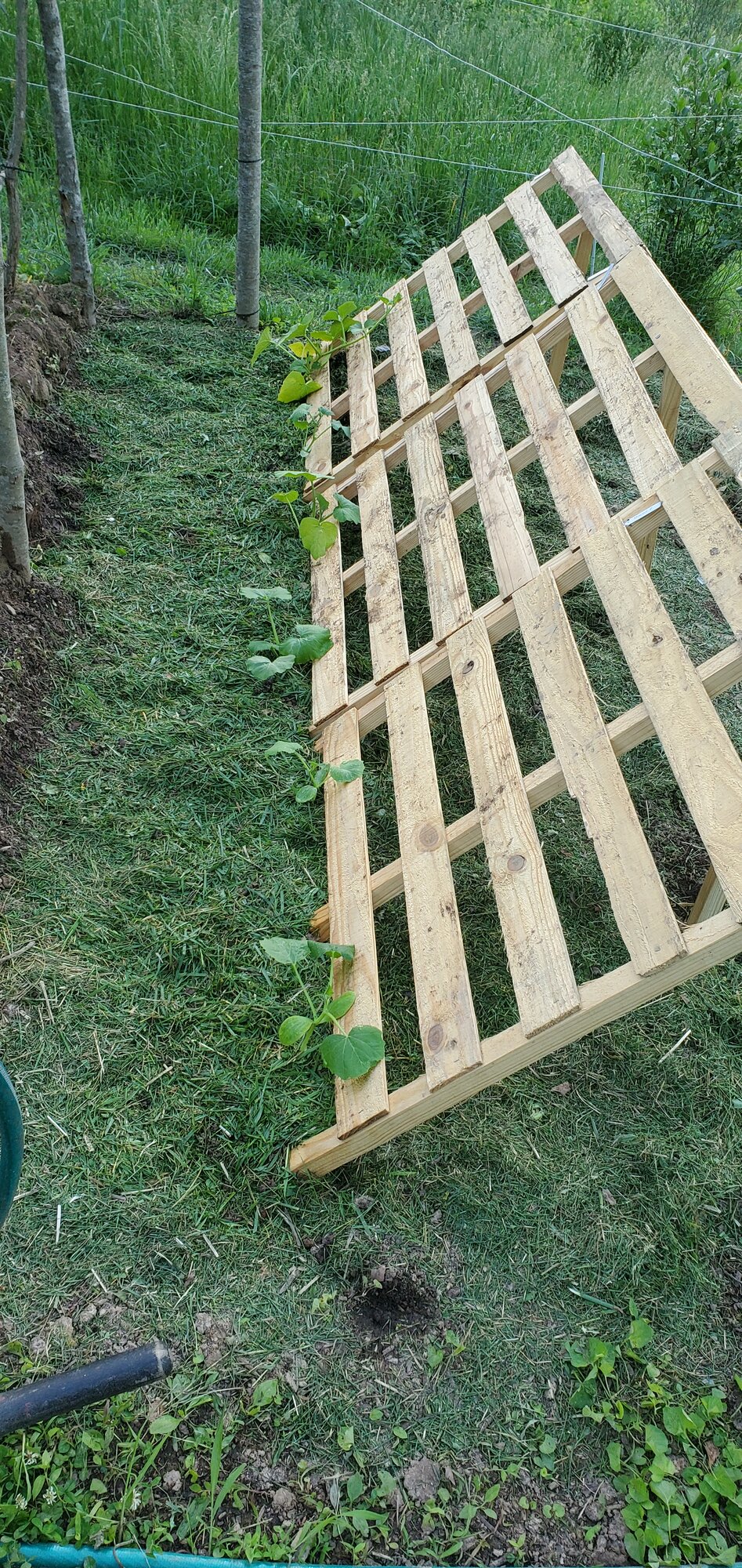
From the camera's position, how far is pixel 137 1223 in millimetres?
1810

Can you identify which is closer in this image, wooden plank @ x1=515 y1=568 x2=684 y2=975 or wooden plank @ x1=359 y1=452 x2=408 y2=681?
wooden plank @ x1=515 y1=568 x2=684 y2=975

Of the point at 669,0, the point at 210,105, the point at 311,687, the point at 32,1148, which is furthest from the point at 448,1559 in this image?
the point at 669,0

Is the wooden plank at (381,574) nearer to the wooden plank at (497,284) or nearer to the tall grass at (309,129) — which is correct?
the wooden plank at (497,284)

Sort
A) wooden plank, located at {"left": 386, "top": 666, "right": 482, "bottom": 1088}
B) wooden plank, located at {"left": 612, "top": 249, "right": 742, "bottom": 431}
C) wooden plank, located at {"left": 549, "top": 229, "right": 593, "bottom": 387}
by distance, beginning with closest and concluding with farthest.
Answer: wooden plank, located at {"left": 386, "top": 666, "right": 482, "bottom": 1088} < wooden plank, located at {"left": 612, "top": 249, "right": 742, "bottom": 431} < wooden plank, located at {"left": 549, "top": 229, "right": 593, "bottom": 387}

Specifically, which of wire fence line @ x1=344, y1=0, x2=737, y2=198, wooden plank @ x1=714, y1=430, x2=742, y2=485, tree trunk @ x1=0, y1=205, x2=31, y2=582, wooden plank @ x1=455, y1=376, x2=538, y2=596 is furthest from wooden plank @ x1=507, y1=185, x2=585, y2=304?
wire fence line @ x1=344, y1=0, x2=737, y2=198

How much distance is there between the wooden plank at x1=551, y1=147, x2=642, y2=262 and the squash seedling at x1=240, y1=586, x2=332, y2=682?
5.17 feet

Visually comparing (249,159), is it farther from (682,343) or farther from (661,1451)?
(661,1451)

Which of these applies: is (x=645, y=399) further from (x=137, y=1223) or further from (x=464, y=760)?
(x=137, y=1223)

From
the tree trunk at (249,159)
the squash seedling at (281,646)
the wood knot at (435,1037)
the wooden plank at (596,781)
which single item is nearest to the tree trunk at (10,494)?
the squash seedling at (281,646)

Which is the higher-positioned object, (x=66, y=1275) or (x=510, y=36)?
(x=510, y=36)

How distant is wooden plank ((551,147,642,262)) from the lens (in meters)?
3.32

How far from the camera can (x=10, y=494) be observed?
9.21ft

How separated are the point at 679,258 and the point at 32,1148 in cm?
550

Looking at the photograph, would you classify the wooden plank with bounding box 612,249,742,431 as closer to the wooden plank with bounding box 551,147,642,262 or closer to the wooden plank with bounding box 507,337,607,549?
the wooden plank with bounding box 551,147,642,262
